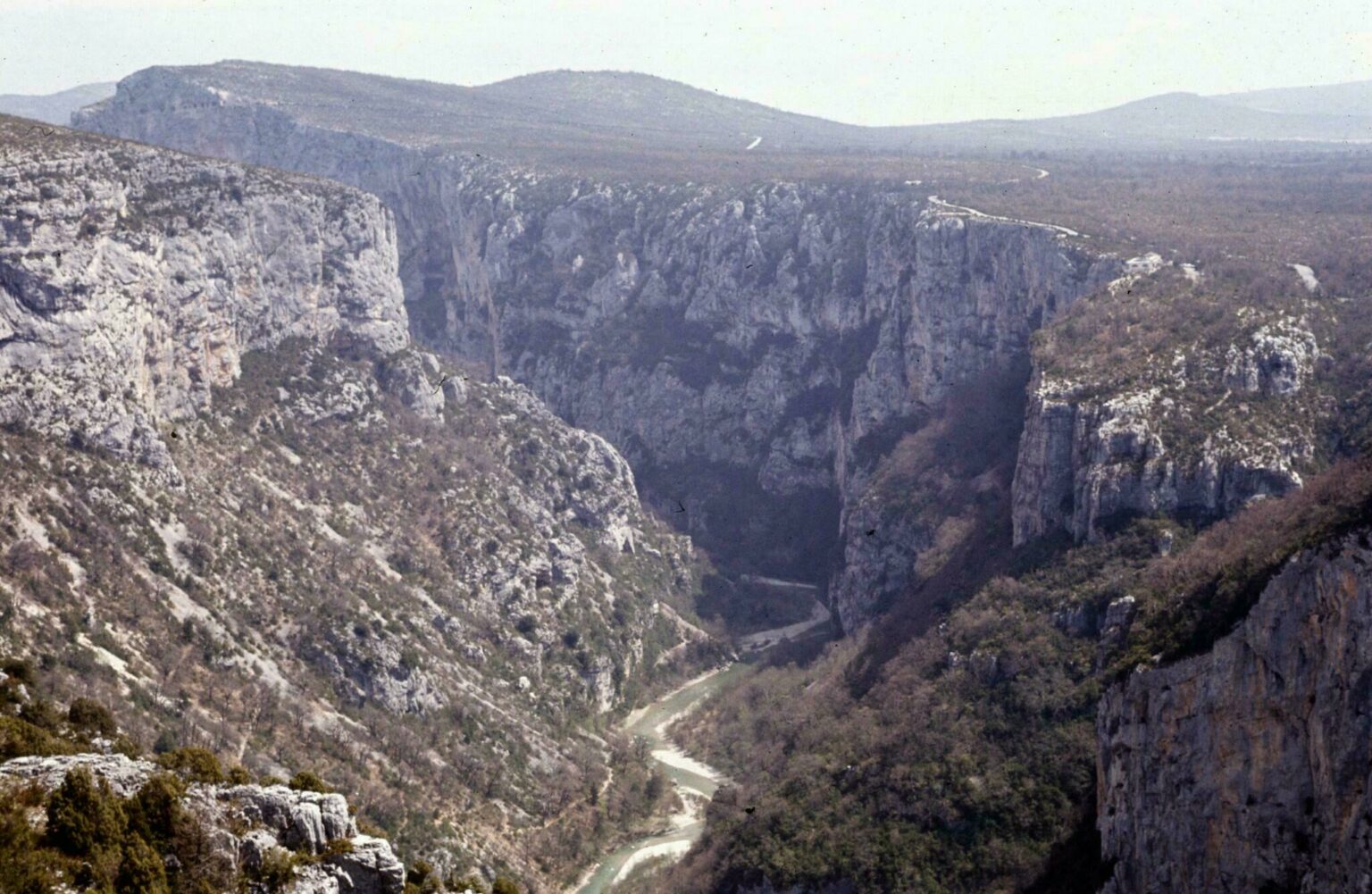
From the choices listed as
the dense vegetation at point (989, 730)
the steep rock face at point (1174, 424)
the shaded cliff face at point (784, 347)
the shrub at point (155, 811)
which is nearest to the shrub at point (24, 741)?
the shrub at point (155, 811)

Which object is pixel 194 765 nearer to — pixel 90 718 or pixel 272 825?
pixel 272 825

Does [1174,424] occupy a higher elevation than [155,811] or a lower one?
higher

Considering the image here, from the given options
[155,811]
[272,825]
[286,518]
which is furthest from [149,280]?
[155,811]

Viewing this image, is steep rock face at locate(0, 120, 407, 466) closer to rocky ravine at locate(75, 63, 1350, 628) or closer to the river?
the river

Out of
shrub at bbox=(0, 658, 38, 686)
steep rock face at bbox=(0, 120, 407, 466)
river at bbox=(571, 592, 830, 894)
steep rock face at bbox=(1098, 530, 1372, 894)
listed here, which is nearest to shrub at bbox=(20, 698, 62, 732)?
shrub at bbox=(0, 658, 38, 686)

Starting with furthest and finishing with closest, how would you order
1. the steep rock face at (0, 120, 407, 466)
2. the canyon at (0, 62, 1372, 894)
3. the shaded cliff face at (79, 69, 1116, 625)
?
the shaded cliff face at (79, 69, 1116, 625)
the steep rock face at (0, 120, 407, 466)
the canyon at (0, 62, 1372, 894)
